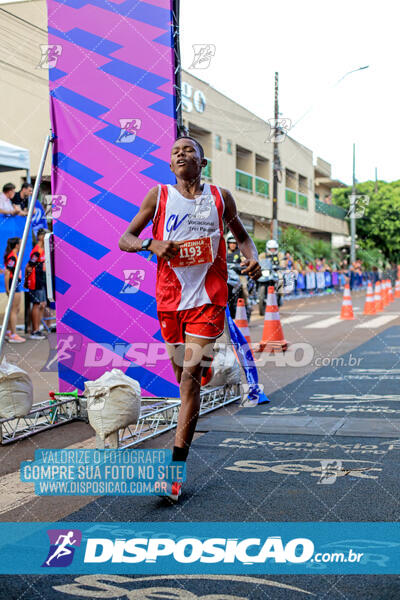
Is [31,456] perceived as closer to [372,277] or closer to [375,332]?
[375,332]

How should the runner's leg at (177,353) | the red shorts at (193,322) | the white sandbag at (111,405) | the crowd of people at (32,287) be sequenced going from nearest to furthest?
the red shorts at (193,322) → the runner's leg at (177,353) → the white sandbag at (111,405) → the crowd of people at (32,287)

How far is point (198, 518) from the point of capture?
3707 millimetres

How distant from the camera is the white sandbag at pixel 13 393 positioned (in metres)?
5.53

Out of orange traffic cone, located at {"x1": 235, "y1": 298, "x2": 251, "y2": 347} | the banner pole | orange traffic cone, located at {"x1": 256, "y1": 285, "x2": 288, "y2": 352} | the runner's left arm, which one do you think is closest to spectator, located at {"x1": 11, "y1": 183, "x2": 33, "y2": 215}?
orange traffic cone, located at {"x1": 256, "y1": 285, "x2": 288, "y2": 352}

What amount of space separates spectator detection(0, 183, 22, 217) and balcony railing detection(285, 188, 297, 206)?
31.6 m

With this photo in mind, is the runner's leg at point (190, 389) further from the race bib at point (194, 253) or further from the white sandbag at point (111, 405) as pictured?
the white sandbag at point (111, 405)

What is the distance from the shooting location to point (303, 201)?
4722 cm

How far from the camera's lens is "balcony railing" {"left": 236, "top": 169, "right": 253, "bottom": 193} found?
113ft

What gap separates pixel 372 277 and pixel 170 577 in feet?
156

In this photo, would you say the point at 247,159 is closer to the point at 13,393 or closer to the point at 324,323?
the point at 324,323

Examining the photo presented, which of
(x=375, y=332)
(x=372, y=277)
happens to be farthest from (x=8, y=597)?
(x=372, y=277)

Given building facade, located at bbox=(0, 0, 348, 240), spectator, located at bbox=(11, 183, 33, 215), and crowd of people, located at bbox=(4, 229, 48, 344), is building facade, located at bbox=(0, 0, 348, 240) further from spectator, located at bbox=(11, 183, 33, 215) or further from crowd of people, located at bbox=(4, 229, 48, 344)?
crowd of people, located at bbox=(4, 229, 48, 344)

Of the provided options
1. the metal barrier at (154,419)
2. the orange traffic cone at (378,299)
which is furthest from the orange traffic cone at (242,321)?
the orange traffic cone at (378,299)

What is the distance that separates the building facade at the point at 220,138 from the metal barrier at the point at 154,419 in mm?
3081
